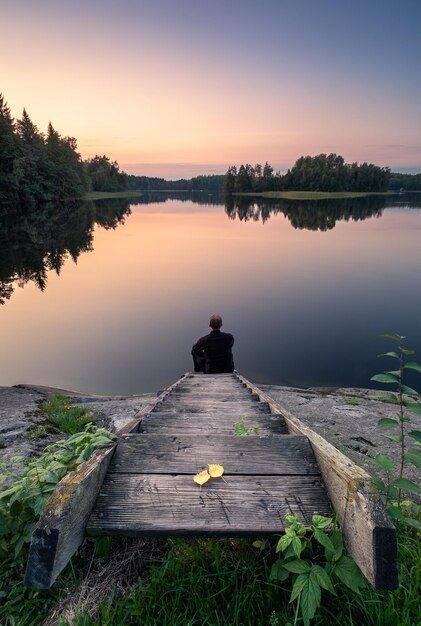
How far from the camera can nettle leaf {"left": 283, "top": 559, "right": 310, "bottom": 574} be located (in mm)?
1640

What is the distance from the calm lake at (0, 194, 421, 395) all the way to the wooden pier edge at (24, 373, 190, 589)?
8938mm

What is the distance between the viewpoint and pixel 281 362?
12000 millimetres

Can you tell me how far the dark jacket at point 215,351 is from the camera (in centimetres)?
761

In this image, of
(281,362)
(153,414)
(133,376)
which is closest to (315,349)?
(281,362)

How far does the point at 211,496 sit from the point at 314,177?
132 metres

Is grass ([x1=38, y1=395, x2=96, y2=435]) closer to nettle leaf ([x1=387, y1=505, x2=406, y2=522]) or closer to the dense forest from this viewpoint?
nettle leaf ([x1=387, y1=505, x2=406, y2=522])

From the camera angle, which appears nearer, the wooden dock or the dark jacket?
the wooden dock

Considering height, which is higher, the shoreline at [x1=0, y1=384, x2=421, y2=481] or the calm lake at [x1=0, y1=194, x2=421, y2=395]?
the shoreline at [x1=0, y1=384, x2=421, y2=481]

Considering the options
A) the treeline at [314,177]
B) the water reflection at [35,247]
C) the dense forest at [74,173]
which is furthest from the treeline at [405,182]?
the water reflection at [35,247]

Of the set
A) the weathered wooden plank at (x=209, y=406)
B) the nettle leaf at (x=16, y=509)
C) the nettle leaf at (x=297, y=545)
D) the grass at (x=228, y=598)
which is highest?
the nettle leaf at (x=297, y=545)

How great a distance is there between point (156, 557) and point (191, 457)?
593 mm

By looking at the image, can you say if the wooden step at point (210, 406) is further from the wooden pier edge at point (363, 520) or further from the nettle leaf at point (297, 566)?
the nettle leaf at point (297, 566)

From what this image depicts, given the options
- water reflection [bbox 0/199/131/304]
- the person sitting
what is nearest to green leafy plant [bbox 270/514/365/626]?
the person sitting

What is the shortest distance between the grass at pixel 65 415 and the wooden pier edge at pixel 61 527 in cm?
432
